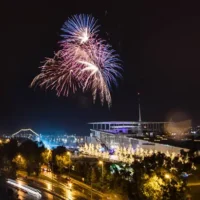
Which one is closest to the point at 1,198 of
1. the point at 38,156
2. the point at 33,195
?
the point at 33,195

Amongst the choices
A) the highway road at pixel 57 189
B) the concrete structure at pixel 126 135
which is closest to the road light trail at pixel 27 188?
the highway road at pixel 57 189

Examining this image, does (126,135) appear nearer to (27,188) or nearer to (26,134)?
(27,188)

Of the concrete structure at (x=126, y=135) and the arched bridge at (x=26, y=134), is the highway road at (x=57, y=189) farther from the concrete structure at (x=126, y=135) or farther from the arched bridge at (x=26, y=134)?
the arched bridge at (x=26, y=134)

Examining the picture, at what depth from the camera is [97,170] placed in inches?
1272

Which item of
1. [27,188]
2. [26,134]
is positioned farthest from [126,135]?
[26,134]

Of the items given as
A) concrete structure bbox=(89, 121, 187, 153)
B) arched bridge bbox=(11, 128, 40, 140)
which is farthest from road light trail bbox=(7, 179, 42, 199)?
arched bridge bbox=(11, 128, 40, 140)

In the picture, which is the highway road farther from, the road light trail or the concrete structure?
the concrete structure

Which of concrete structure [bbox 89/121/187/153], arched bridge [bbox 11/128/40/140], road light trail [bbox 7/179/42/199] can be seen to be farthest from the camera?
arched bridge [bbox 11/128/40/140]

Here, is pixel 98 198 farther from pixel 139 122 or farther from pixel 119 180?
pixel 139 122

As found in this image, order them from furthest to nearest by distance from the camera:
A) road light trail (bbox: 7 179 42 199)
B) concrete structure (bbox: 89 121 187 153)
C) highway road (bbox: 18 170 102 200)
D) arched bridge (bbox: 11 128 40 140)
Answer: arched bridge (bbox: 11 128 40 140) < concrete structure (bbox: 89 121 187 153) < road light trail (bbox: 7 179 42 199) < highway road (bbox: 18 170 102 200)

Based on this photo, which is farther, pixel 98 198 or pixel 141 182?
pixel 98 198

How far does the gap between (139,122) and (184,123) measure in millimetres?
10652

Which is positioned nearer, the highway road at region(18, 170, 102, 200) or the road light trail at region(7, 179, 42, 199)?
the highway road at region(18, 170, 102, 200)

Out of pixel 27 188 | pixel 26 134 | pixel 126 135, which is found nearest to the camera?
pixel 27 188
